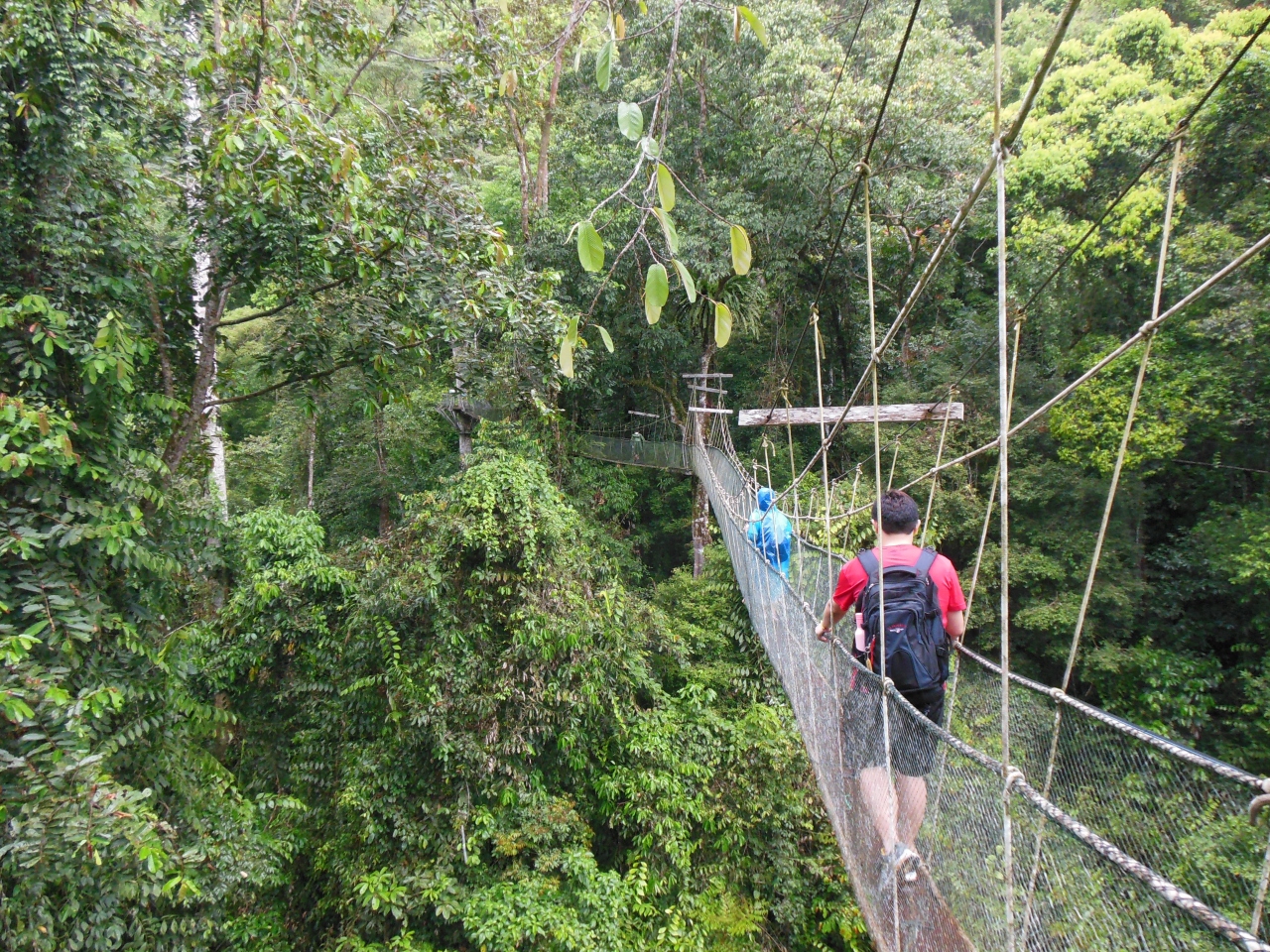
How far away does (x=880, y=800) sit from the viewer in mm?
1454

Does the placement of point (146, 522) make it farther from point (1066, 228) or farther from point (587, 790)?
point (1066, 228)

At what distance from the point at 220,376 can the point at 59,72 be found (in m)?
1.08

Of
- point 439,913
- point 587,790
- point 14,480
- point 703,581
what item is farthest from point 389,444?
point 14,480

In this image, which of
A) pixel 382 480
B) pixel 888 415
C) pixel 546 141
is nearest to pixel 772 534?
pixel 888 415

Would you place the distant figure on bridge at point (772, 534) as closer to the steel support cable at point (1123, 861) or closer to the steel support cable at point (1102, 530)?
the steel support cable at point (1102, 530)

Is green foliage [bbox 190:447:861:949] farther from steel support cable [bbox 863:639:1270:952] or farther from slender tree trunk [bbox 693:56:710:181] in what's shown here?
slender tree trunk [bbox 693:56:710:181]

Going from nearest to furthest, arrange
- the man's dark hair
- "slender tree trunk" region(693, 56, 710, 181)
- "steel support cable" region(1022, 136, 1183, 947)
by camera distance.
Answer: "steel support cable" region(1022, 136, 1183, 947), the man's dark hair, "slender tree trunk" region(693, 56, 710, 181)

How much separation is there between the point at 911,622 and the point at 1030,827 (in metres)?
0.45

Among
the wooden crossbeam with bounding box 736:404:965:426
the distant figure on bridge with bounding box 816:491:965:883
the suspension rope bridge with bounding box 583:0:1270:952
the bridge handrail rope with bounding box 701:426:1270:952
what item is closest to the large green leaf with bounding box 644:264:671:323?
the suspension rope bridge with bounding box 583:0:1270:952

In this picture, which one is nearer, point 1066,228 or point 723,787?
point 723,787

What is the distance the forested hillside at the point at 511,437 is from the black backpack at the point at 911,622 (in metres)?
0.73

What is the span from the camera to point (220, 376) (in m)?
2.70

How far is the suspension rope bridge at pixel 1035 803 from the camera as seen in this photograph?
808 mm

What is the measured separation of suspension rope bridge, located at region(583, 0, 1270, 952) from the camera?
2.65 ft
